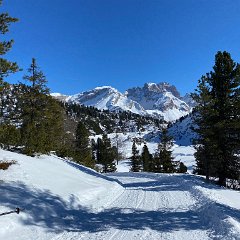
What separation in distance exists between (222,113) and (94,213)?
18.8 meters

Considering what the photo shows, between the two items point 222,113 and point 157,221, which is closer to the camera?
point 157,221

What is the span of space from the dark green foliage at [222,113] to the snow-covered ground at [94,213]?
10.1 meters

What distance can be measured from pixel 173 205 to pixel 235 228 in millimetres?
5730

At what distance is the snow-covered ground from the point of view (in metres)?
9.95

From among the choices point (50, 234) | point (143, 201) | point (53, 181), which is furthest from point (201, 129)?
point (50, 234)

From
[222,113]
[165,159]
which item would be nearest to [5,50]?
[222,113]

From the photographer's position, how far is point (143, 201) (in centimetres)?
1672

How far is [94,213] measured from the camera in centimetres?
1369

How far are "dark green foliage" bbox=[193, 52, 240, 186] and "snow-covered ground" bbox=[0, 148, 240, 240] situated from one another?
33.3 ft

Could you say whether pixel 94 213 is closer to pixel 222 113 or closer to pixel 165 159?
pixel 222 113

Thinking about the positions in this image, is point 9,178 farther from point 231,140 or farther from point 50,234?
point 231,140

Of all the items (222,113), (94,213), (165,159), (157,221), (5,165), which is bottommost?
(94,213)

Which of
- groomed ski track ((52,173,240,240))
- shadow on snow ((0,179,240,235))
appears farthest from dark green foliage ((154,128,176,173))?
shadow on snow ((0,179,240,235))

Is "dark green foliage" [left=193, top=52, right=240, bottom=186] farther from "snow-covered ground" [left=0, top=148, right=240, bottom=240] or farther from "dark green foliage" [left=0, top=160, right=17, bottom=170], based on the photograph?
"dark green foliage" [left=0, top=160, right=17, bottom=170]
